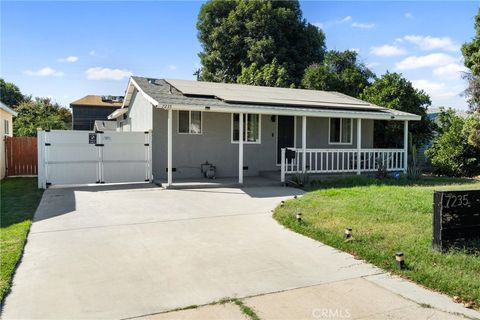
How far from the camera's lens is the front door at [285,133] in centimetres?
1518

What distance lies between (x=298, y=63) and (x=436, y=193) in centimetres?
2729

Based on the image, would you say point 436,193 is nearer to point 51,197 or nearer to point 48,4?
point 51,197

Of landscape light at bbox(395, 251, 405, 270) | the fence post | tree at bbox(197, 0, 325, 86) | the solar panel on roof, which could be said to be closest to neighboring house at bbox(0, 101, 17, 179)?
the fence post

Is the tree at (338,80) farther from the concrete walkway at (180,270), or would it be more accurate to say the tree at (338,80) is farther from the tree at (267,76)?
the concrete walkway at (180,270)

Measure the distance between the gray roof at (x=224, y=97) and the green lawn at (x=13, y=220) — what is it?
4484 millimetres

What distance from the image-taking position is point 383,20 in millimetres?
12703

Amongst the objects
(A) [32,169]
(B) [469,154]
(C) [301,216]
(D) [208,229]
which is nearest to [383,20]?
(B) [469,154]

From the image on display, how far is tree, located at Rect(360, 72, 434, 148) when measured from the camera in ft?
59.4

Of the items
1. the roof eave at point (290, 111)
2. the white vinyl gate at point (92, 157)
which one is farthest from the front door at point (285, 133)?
the white vinyl gate at point (92, 157)

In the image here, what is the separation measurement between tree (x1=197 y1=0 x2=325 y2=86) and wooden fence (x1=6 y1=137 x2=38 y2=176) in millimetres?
17002

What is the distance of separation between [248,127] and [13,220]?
8903 mm

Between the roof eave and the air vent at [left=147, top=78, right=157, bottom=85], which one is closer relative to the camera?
the roof eave

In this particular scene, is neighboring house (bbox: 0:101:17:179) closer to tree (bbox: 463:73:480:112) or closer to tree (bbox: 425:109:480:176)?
tree (bbox: 425:109:480:176)

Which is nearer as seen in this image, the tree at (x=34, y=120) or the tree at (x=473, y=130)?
the tree at (x=473, y=130)
